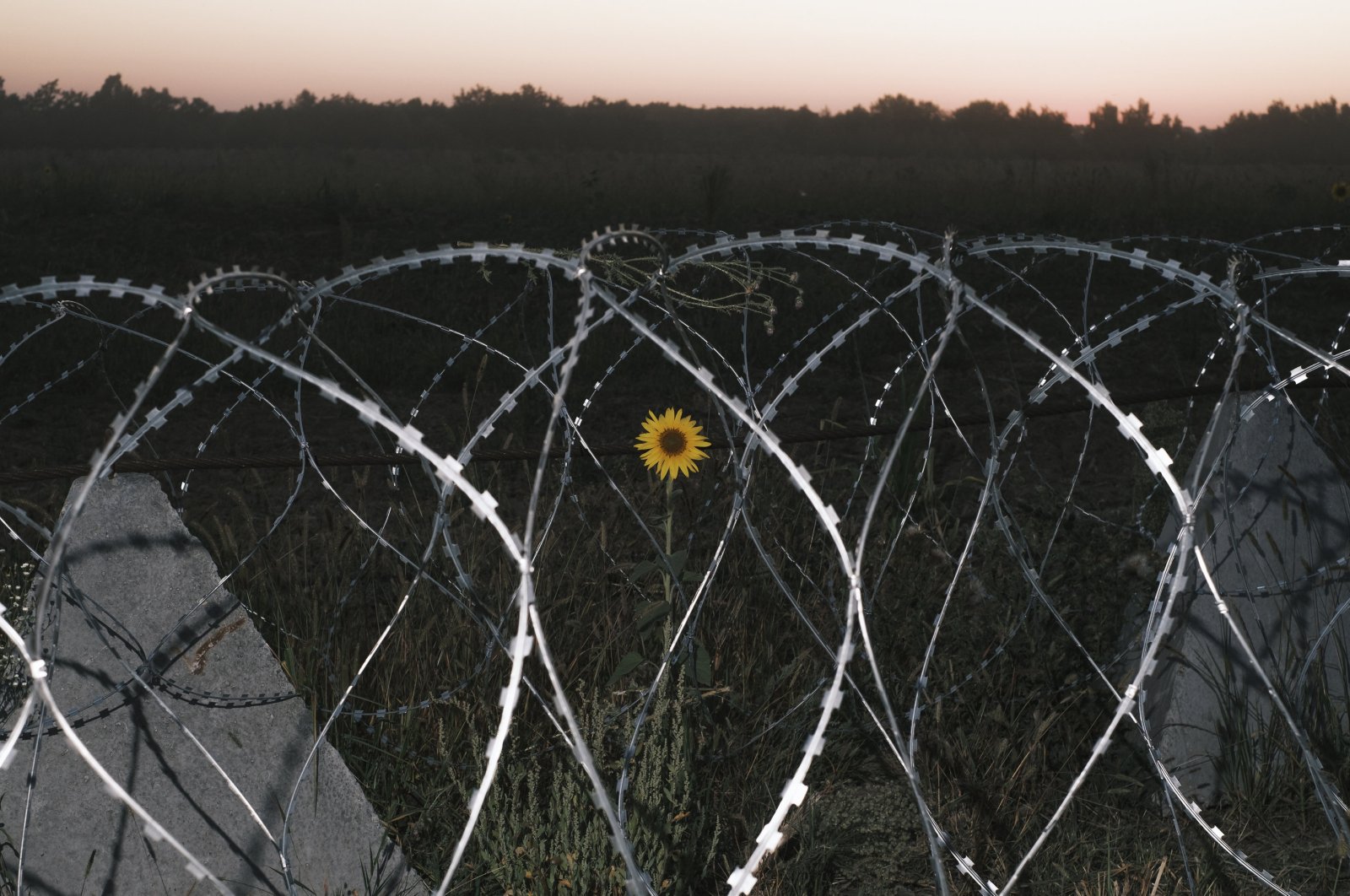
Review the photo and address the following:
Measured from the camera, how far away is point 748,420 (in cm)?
149

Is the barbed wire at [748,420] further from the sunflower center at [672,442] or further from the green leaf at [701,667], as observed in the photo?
the sunflower center at [672,442]

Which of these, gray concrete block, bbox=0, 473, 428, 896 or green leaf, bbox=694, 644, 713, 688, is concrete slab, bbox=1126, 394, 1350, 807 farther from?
gray concrete block, bbox=0, 473, 428, 896

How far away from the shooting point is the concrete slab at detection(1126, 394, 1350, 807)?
2.96m

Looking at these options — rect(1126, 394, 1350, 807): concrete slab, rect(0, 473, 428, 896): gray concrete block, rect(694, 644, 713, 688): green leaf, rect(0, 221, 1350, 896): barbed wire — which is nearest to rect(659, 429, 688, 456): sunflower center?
rect(0, 221, 1350, 896): barbed wire

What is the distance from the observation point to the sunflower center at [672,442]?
2693 millimetres

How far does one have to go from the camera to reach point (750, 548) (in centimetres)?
364

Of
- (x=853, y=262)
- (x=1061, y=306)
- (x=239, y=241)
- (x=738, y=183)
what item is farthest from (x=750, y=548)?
(x=738, y=183)

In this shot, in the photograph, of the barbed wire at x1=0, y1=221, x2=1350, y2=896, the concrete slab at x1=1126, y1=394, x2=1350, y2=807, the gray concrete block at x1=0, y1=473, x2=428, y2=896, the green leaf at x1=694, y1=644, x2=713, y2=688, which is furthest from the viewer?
the concrete slab at x1=1126, y1=394, x2=1350, y2=807

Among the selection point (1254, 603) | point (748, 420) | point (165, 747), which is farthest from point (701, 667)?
point (1254, 603)

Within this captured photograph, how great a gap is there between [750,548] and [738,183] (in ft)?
59.0

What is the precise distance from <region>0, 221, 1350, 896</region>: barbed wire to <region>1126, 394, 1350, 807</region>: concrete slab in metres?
0.05

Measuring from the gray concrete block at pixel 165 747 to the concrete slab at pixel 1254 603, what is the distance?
1.85 meters

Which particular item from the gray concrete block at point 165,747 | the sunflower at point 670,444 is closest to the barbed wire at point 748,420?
the gray concrete block at point 165,747

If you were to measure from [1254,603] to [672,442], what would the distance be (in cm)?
156
